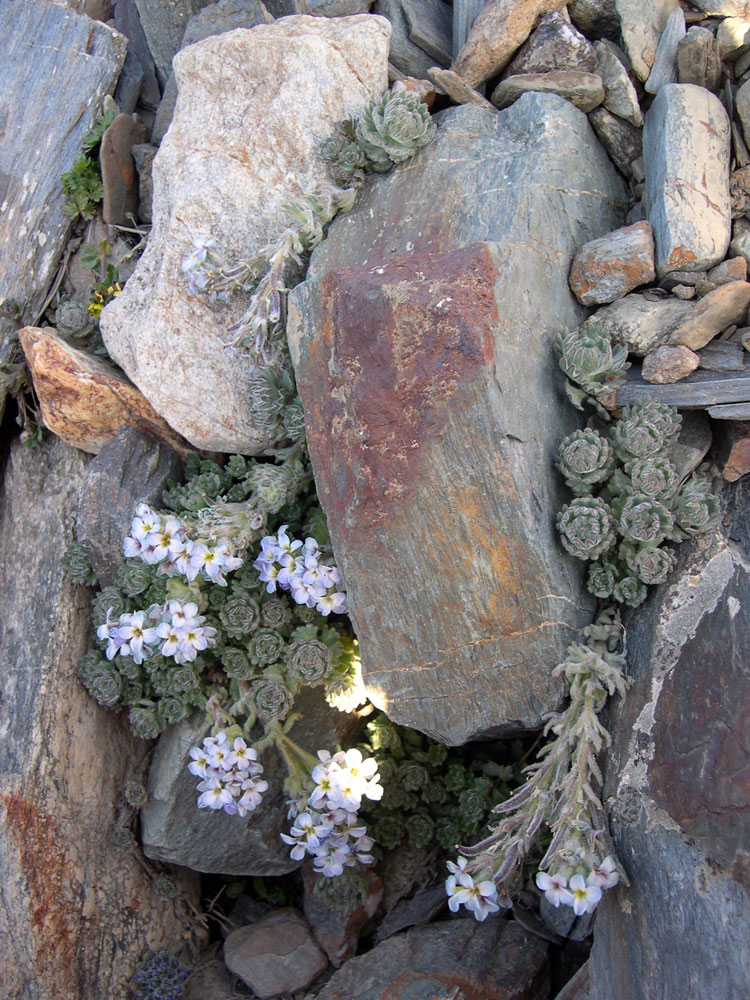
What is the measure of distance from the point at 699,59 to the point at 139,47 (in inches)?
132

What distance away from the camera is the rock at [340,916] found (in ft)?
Answer: 13.5

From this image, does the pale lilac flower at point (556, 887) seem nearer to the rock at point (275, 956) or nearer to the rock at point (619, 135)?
the rock at point (275, 956)

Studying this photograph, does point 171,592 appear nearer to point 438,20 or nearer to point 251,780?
point 251,780

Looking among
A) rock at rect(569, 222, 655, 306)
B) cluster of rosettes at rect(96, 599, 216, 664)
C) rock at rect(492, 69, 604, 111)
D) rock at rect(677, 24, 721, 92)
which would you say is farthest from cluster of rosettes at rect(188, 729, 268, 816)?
rock at rect(677, 24, 721, 92)

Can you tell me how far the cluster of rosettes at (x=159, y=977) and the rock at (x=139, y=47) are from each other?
15.1 ft

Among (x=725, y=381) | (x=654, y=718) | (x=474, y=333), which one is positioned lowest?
(x=654, y=718)

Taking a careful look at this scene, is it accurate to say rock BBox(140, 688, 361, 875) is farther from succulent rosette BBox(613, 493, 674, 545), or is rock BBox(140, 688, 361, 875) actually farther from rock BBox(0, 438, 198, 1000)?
succulent rosette BBox(613, 493, 674, 545)

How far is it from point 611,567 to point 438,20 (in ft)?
10.2

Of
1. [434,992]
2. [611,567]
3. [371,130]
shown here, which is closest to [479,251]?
[371,130]

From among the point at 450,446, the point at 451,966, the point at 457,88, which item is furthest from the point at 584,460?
the point at 451,966

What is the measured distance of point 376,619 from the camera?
339 cm

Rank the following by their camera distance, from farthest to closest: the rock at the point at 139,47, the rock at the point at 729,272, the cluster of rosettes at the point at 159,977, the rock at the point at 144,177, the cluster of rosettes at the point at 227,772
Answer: the rock at the point at 139,47, the rock at the point at 144,177, the cluster of rosettes at the point at 159,977, the cluster of rosettes at the point at 227,772, the rock at the point at 729,272

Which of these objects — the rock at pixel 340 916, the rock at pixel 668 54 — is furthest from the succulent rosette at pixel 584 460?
the rock at pixel 340 916

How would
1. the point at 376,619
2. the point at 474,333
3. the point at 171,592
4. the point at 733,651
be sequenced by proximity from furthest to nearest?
the point at 171,592 → the point at 376,619 → the point at 474,333 → the point at 733,651
